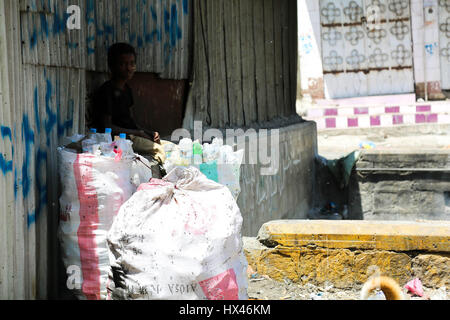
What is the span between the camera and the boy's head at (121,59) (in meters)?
3.89

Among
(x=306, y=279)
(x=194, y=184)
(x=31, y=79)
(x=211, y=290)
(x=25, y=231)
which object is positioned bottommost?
(x=306, y=279)

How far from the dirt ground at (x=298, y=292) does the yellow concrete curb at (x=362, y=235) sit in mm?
284

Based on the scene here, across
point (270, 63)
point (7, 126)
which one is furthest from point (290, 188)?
point (7, 126)

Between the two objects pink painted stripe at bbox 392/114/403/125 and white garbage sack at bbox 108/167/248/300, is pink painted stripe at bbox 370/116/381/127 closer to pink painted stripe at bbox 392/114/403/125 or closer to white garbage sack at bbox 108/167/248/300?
pink painted stripe at bbox 392/114/403/125

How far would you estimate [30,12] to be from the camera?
9.68 feet

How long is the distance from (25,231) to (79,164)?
0.43 meters

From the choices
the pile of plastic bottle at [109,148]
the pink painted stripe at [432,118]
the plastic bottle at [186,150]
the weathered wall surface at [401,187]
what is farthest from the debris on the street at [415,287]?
the pink painted stripe at [432,118]

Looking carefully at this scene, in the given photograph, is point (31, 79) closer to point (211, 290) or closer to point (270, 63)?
point (211, 290)

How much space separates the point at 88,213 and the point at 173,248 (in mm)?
552

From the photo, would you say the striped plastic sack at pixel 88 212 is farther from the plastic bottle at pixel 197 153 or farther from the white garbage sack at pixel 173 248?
the plastic bottle at pixel 197 153

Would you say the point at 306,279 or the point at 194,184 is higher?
the point at 194,184

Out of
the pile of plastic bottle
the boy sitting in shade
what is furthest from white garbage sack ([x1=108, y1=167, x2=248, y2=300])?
the boy sitting in shade

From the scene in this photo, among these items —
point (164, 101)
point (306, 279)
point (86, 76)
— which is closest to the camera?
point (86, 76)

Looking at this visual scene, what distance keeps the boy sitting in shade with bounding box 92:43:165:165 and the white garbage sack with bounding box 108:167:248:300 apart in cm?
91
